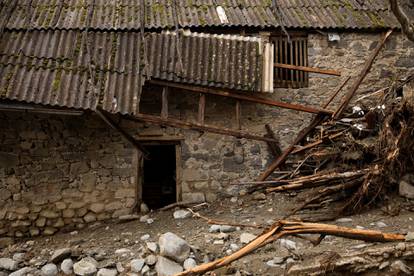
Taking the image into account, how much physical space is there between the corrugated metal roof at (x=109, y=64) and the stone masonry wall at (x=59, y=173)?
84 cm

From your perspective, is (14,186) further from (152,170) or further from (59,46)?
(152,170)

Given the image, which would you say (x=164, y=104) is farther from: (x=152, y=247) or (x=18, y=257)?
(x=18, y=257)

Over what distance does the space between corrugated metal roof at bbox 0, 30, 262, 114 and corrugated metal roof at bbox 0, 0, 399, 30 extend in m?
0.25

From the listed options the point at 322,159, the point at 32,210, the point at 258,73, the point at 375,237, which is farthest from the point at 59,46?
the point at 375,237

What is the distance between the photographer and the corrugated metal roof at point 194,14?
690cm

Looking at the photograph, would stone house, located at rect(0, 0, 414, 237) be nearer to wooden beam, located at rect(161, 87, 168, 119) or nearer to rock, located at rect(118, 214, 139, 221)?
wooden beam, located at rect(161, 87, 168, 119)

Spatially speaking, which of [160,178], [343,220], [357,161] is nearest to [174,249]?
[343,220]

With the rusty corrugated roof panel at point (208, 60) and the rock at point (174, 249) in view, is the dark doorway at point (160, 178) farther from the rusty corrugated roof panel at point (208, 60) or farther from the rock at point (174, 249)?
the rock at point (174, 249)

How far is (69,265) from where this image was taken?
496cm

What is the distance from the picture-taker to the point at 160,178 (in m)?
8.86

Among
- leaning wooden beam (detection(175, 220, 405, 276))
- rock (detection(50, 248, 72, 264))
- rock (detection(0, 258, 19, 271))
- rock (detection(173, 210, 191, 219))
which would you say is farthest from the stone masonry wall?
leaning wooden beam (detection(175, 220, 405, 276))

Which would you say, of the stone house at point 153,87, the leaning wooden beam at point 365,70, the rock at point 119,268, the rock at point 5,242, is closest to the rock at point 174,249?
the rock at point 119,268

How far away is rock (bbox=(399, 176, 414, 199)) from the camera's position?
5531 millimetres

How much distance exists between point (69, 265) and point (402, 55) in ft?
22.4
